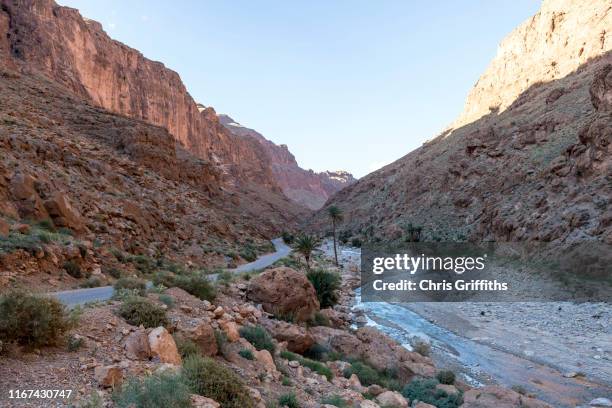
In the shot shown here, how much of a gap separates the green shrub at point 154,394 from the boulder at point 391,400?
5.55 meters

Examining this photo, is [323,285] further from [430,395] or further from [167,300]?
[167,300]

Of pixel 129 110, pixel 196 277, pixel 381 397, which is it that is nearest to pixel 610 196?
pixel 381 397

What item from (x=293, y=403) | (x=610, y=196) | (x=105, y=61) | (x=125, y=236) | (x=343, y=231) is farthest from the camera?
(x=105, y=61)

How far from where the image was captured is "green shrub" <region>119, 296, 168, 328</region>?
810 cm

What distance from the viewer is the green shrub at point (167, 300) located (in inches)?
378

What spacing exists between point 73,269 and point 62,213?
5.57m

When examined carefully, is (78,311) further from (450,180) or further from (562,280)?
(450,180)

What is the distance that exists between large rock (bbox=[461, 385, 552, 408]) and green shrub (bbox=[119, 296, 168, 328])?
732 cm

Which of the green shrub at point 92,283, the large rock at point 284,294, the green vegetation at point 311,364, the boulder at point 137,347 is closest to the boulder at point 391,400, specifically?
the green vegetation at point 311,364

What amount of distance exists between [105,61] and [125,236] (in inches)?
2752

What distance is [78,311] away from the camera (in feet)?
24.9

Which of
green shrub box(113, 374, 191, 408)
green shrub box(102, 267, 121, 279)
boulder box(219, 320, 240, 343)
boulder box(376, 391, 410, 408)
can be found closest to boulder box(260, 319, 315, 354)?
boulder box(219, 320, 240, 343)

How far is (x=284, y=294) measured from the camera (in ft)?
48.1
